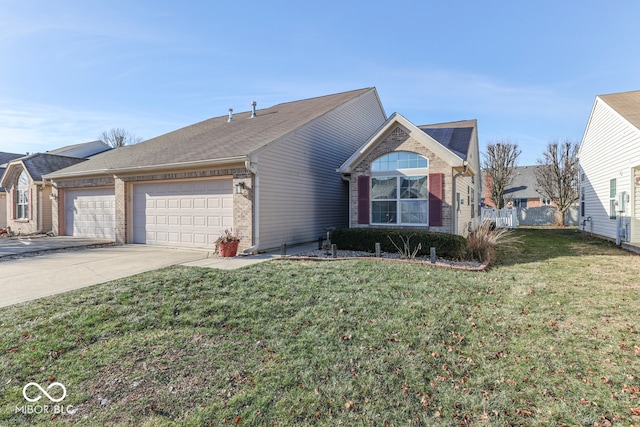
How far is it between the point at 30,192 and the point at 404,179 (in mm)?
18896

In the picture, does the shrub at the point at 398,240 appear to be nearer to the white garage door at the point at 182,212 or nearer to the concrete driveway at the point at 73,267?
the white garage door at the point at 182,212

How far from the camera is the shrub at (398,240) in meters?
9.15

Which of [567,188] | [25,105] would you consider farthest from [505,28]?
[25,105]

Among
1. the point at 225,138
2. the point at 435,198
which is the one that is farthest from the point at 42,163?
the point at 435,198

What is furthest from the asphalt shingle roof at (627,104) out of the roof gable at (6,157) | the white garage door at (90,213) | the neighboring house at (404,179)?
the roof gable at (6,157)

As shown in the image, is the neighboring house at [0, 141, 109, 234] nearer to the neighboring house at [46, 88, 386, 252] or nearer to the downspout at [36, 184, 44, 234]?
the downspout at [36, 184, 44, 234]

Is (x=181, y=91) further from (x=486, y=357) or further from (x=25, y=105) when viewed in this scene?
(x=486, y=357)

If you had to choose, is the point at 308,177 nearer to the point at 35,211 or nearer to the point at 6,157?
the point at 35,211

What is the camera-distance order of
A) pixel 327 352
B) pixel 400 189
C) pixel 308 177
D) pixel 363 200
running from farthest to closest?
1. pixel 308 177
2. pixel 363 200
3. pixel 400 189
4. pixel 327 352

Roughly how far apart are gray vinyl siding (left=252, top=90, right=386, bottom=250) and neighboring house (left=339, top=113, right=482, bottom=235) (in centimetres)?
167

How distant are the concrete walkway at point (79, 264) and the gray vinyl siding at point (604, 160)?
452 inches

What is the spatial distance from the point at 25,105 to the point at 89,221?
10.7 meters

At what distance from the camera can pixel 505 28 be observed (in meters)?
11.6

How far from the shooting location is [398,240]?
9.87m
